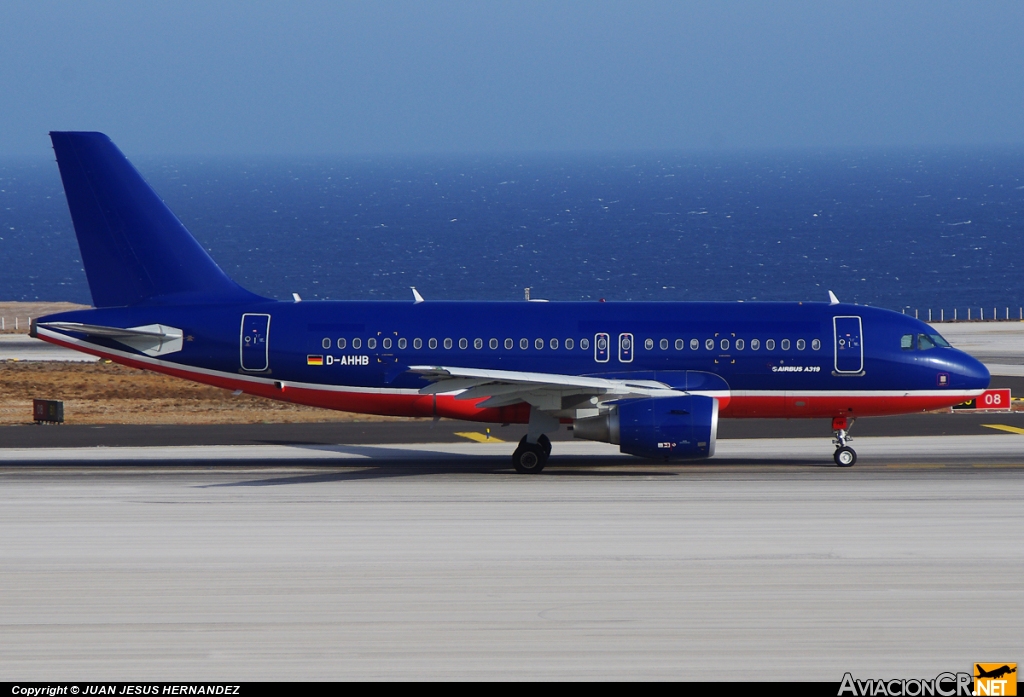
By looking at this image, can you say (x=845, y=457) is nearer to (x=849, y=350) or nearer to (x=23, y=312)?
(x=849, y=350)

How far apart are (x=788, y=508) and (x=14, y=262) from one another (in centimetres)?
16774

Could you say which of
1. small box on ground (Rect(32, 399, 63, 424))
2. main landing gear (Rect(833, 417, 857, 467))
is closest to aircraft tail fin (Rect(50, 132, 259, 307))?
small box on ground (Rect(32, 399, 63, 424))

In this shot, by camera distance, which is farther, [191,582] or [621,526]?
[621,526]

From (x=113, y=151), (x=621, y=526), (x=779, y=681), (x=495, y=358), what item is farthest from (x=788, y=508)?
(x=113, y=151)

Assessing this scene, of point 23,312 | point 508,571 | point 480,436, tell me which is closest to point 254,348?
point 480,436

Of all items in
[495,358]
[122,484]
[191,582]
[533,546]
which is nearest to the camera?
[191,582]

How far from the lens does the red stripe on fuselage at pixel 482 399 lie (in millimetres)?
31844

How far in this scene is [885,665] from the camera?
627 inches

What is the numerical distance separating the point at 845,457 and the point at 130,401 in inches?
1130

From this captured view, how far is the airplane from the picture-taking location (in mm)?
31797

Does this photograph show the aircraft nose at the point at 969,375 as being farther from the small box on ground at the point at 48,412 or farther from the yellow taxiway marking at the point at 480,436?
the small box on ground at the point at 48,412

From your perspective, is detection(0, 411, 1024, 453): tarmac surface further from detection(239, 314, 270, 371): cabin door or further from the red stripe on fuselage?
detection(239, 314, 270, 371): cabin door

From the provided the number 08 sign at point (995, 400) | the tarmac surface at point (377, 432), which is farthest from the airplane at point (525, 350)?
the number 08 sign at point (995, 400)

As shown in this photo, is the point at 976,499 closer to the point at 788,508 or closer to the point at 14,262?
the point at 788,508
